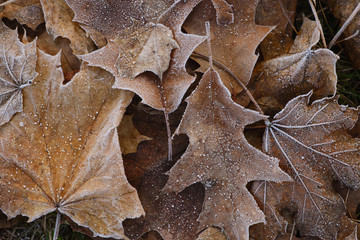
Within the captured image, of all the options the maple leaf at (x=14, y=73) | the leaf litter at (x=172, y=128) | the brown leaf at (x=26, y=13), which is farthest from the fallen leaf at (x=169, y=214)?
the brown leaf at (x=26, y=13)

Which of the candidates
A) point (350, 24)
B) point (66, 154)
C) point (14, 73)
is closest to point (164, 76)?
point (66, 154)

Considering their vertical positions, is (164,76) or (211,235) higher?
(164,76)

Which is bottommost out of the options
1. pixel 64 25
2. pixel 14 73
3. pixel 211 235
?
pixel 211 235

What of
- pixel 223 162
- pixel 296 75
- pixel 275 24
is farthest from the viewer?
pixel 275 24

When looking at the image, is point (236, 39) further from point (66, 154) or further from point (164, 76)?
point (66, 154)

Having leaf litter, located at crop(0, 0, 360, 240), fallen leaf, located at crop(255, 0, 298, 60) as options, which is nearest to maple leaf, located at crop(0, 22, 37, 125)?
leaf litter, located at crop(0, 0, 360, 240)

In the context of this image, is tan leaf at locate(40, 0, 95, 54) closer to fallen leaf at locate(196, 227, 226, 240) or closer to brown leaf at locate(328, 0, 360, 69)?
fallen leaf at locate(196, 227, 226, 240)

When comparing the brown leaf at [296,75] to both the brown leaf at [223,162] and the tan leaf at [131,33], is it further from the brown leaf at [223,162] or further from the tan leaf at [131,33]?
the tan leaf at [131,33]
